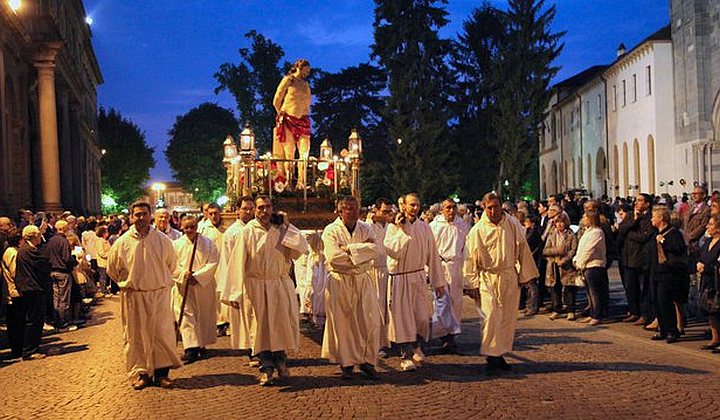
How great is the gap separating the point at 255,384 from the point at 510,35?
149ft

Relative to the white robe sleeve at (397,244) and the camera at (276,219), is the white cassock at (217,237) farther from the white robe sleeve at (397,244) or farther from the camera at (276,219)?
the white robe sleeve at (397,244)

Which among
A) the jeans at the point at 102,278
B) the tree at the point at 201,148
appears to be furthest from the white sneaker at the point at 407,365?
the tree at the point at 201,148

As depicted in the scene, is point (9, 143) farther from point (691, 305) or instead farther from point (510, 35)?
point (510, 35)

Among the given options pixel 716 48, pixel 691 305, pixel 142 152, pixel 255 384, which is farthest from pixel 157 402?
pixel 142 152

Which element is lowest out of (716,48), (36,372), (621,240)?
(36,372)

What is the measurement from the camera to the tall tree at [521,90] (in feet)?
162

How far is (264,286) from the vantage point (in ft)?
29.1

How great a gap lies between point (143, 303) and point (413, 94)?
41.3m

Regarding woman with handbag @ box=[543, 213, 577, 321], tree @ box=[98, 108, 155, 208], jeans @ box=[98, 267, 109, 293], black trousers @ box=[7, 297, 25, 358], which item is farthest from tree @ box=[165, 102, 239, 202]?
black trousers @ box=[7, 297, 25, 358]

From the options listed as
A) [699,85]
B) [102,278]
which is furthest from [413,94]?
[102,278]

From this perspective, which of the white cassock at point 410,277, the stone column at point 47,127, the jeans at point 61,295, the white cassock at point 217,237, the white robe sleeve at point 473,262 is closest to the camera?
the white robe sleeve at point 473,262

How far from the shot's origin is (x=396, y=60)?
161 ft

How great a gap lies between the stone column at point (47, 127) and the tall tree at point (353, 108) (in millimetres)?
28476

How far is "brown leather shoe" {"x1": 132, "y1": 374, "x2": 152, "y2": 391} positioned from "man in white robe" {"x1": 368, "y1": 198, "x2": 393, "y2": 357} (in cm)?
281
